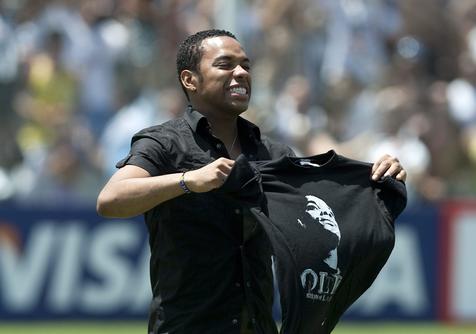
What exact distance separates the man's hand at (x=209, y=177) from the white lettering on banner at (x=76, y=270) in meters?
7.41

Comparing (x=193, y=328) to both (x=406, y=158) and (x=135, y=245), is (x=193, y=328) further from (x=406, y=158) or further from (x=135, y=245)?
(x=406, y=158)

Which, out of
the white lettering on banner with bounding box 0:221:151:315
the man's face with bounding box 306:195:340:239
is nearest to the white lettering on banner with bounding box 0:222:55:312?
the white lettering on banner with bounding box 0:221:151:315

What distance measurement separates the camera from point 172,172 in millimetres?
4789

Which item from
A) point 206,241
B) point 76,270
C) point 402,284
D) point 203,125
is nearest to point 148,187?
point 206,241

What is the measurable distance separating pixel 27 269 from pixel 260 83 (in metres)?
3.33

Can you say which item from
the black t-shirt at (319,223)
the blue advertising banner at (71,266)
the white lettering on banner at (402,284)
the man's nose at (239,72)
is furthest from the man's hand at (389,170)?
the white lettering on banner at (402,284)

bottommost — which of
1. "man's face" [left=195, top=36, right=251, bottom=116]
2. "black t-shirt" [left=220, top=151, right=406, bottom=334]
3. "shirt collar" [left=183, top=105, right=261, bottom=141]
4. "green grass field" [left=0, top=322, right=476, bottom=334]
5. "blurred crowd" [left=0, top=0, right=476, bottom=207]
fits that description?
"green grass field" [left=0, top=322, right=476, bottom=334]

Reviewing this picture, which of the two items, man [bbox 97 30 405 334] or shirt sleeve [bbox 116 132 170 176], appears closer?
shirt sleeve [bbox 116 132 170 176]

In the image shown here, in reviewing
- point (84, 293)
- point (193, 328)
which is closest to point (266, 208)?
point (193, 328)

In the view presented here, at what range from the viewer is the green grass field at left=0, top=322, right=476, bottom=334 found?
11.3 meters

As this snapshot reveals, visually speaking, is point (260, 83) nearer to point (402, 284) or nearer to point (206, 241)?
point (402, 284)

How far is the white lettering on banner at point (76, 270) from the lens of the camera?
11.6m

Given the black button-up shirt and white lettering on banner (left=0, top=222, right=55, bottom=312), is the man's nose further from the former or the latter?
white lettering on banner (left=0, top=222, right=55, bottom=312)

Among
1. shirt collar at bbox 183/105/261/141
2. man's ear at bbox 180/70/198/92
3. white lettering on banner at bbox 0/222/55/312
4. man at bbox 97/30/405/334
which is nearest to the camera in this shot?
man at bbox 97/30/405/334
